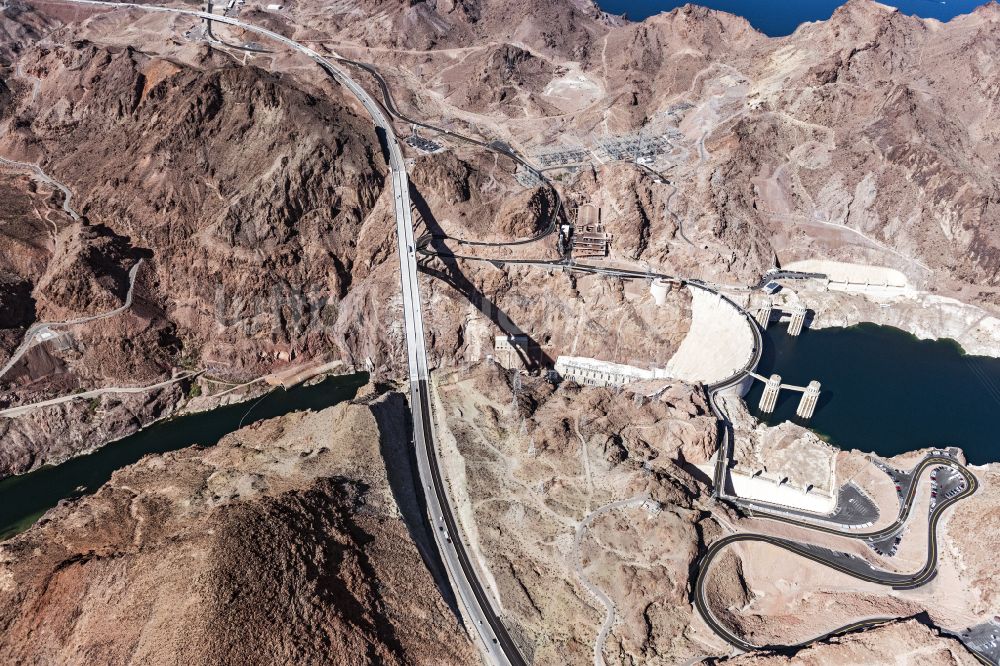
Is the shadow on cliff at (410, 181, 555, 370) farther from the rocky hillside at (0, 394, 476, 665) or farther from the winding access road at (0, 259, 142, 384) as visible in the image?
the winding access road at (0, 259, 142, 384)

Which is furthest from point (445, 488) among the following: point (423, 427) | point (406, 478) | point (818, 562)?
point (818, 562)

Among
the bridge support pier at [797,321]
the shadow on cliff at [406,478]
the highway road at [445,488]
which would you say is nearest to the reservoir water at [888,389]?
the bridge support pier at [797,321]

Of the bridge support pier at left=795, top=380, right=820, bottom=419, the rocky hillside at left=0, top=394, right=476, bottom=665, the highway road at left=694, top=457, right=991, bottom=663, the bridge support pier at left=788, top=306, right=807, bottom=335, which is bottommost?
the highway road at left=694, top=457, right=991, bottom=663

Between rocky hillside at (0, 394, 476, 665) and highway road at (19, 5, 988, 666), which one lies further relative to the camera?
highway road at (19, 5, 988, 666)

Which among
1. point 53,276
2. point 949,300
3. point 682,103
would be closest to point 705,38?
point 682,103

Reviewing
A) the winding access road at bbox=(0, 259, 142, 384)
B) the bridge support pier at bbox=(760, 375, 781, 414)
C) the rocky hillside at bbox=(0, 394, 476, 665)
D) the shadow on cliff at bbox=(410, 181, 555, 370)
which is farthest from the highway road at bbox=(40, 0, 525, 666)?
the bridge support pier at bbox=(760, 375, 781, 414)
